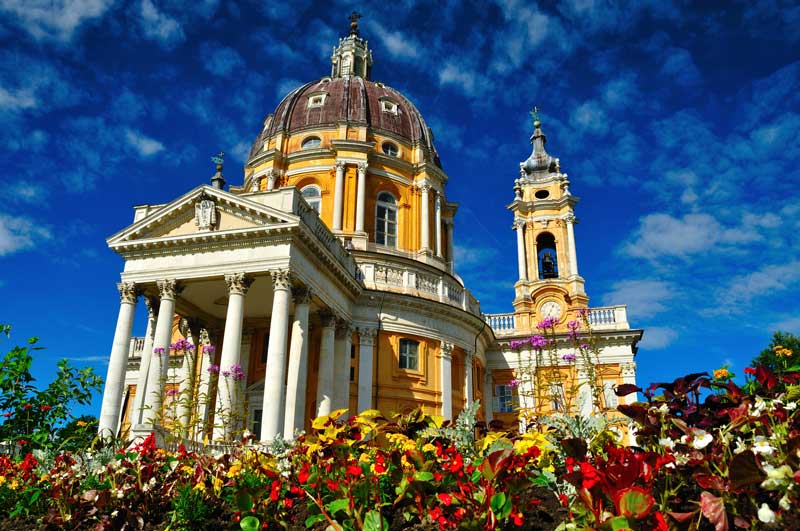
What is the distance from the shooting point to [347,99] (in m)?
33.2

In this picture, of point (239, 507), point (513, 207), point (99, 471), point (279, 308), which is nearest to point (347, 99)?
point (513, 207)

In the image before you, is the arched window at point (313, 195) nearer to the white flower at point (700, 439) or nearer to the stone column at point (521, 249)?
the stone column at point (521, 249)

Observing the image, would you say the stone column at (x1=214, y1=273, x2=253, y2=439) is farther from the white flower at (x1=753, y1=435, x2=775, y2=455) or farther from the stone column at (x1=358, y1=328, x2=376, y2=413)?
the white flower at (x1=753, y1=435, x2=775, y2=455)

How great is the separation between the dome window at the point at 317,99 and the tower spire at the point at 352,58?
562cm

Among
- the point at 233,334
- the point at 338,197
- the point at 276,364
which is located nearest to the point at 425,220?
the point at 338,197

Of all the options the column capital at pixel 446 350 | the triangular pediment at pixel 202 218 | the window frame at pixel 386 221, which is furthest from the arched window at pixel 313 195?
the triangular pediment at pixel 202 218

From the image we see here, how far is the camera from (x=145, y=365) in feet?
65.0

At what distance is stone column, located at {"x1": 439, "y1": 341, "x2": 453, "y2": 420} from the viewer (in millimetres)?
25688

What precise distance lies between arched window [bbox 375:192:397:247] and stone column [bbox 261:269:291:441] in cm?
1204

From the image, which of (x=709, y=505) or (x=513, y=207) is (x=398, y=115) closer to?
(x=513, y=207)

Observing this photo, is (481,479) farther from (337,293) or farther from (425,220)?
(425,220)

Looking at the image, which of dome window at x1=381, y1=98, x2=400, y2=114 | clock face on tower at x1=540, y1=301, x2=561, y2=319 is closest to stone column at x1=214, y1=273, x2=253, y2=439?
dome window at x1=381, y1=98, x2=400, y2=114

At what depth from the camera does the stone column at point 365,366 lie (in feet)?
78.2

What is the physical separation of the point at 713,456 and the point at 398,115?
31537mm
